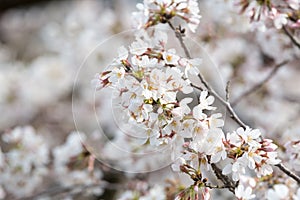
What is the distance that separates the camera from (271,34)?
1898 mm

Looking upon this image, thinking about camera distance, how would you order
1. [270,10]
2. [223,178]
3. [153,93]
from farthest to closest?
[270,10], [223,178], [153,93]

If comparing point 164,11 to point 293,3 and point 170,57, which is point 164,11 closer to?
point 170,57

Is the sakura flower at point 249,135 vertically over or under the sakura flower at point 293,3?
under

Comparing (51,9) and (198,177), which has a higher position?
(51,9)

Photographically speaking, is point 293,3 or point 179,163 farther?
point 293,3

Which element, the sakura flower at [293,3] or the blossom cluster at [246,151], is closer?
the blossom cluster at [246,151]

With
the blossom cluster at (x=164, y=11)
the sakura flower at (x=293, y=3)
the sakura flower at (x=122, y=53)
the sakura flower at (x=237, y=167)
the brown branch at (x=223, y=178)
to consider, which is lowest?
the brown branch at (x=223, y=178)

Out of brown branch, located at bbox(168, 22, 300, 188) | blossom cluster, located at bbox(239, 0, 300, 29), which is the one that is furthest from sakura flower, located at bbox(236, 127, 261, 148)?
blossom cluster, located at bbox(239, 0, 300, 29)

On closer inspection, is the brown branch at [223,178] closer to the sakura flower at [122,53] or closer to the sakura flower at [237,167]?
the sakura flower at [237,167]

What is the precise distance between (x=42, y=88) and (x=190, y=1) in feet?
9.85

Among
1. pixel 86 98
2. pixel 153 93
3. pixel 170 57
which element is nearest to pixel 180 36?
pixel 170 57

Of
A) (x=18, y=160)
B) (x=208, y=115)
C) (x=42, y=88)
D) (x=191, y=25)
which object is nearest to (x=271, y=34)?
(x=191, y=25)

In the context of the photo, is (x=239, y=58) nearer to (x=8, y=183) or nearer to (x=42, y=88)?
(x=8, y=183)

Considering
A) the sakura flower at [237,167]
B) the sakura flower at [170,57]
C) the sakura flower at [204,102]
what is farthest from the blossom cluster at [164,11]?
→ the sakura flower at [237,167]
